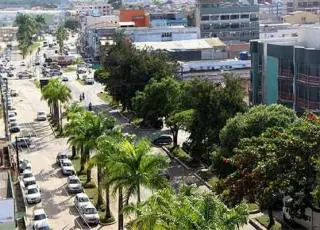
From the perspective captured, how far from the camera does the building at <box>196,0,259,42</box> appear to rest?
427 feet

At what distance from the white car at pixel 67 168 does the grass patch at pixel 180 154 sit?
Answer: 29.1 ft

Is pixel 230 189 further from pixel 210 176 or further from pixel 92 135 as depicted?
pixel 210 176

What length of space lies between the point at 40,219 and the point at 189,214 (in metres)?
18.5

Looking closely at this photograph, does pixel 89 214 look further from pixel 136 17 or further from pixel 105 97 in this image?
pixel 136 17

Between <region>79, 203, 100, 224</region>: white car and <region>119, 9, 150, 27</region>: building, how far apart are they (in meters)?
107

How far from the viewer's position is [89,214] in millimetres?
39500

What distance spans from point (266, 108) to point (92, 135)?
11.0m

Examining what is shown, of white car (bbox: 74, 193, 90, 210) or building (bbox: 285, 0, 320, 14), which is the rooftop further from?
building (bbox: 285, 0, 320, 14)

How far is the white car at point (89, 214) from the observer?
128 feet

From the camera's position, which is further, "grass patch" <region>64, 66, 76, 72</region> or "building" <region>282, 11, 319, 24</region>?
"building" <region>282, 11, 319, 24</region>

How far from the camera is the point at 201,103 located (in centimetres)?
4847

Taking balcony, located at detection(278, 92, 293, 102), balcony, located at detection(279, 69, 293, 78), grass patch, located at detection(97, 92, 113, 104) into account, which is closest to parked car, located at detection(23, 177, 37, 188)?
balcony, located at detection(278, 92, 293, 102)

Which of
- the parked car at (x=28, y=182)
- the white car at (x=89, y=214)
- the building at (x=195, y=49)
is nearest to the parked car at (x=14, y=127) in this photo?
the parked car at (x=28, y=182)

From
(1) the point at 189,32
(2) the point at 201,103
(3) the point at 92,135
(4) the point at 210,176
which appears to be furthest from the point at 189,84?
(1) the point at 189,32
